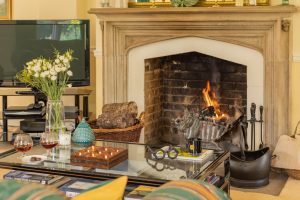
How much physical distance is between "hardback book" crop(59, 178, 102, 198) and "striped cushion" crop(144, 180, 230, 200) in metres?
1.60

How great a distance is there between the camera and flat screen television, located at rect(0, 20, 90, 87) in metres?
5.94

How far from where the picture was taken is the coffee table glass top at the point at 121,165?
3148 mm

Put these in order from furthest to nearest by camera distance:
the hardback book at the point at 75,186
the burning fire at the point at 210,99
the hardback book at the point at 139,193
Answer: the burning fire at the point at 210,99 → the hardback book at the point at 75,186 → the hardback book at the point at 139,193

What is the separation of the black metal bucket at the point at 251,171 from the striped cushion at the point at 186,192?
9.96 feet

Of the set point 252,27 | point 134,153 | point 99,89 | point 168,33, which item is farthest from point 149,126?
point 134,153

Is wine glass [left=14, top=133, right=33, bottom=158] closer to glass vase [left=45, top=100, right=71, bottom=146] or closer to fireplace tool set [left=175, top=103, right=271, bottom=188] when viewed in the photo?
glass vase [left=45, top=100, right=71, bottom=146]

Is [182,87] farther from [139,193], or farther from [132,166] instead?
[139,193]

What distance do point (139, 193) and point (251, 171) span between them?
5.86 feet

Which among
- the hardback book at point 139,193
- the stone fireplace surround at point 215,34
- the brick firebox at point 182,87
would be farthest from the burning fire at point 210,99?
the hardback book at point 139,193

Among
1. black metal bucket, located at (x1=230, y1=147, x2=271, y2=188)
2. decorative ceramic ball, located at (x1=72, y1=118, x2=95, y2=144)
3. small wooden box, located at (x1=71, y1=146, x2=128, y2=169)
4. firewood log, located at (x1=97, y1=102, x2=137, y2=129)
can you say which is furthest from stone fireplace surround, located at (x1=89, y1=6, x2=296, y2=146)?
small wooden box, located at (x1=71, y1=146, x2=128, y2=169)

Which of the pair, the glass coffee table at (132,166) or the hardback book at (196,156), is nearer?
the glass coffee table at (132,166)

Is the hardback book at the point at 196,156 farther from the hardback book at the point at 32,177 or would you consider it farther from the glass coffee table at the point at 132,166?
the hardback book at the point at 32,177

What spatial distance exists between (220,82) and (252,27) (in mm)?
772

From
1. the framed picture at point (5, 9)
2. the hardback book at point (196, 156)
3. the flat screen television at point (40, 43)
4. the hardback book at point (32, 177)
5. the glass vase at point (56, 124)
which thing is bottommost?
the hardback book at point (32, 177)
